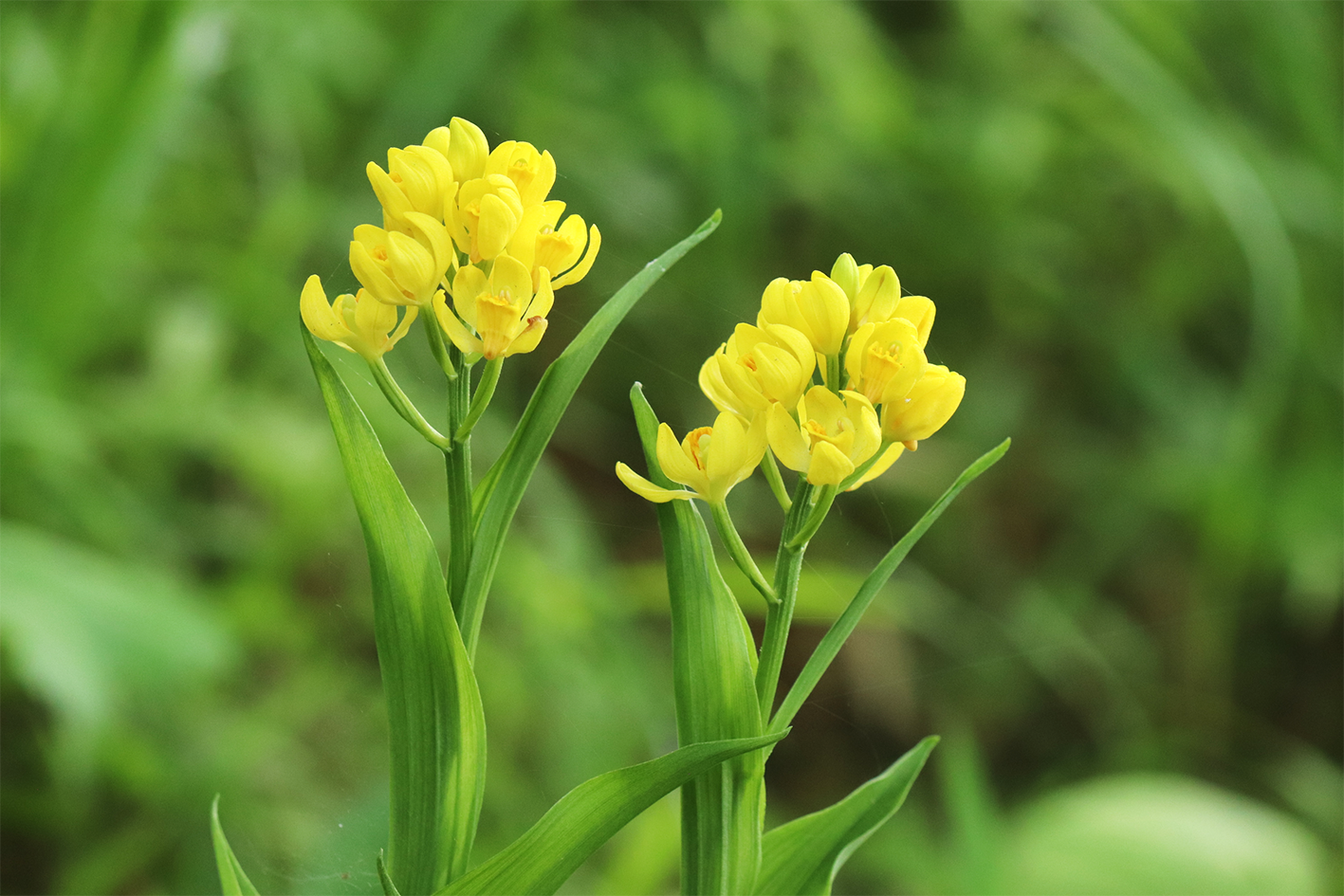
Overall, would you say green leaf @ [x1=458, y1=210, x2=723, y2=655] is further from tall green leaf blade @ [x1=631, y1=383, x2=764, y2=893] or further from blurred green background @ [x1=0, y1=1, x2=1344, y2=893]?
blurred green background @ [x1=0, y1=1, x2=1344, y2=893]

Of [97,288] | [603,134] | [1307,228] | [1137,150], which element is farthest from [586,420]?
[1307,228]

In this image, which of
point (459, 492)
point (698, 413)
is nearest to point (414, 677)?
point (459, 492)

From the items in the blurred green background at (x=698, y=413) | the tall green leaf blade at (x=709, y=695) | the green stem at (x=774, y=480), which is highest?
the green stem at (x=774, y=480)

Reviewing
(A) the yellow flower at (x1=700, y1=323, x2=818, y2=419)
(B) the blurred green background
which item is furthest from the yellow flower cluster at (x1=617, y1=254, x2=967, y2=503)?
(B) the blurred green background

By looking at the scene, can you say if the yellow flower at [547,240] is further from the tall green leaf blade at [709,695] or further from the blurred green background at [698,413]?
the blurred green background at [698,413]

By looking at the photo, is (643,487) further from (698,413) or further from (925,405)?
(698,413)

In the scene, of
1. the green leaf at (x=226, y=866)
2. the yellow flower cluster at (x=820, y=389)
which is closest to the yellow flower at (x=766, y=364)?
the yellow flower cluster at (x=820, y=389)

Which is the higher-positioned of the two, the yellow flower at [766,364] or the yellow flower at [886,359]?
the yellow flower at [886,359]
